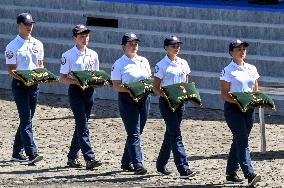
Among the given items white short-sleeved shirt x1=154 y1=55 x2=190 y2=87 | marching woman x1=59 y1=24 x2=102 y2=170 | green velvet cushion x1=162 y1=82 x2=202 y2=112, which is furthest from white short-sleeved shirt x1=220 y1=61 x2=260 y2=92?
marching woman x1=59 y1=24 x2=102 y2=170

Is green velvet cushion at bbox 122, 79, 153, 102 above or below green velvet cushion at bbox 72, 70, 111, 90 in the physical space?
below

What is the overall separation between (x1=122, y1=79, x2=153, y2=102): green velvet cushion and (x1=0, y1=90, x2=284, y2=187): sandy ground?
3.37 ft

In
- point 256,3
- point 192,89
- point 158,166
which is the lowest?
point 158,166

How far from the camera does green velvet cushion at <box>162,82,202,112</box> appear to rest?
14609 mm

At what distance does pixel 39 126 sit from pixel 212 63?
3.92m

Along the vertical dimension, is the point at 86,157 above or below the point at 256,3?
below

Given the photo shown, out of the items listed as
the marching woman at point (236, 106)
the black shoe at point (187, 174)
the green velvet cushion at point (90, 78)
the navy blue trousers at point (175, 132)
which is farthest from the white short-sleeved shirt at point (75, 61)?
the marching woman at point (236, 106)

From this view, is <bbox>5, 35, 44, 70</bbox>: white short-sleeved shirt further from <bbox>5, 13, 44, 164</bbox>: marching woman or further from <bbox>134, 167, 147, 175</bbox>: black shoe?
<bbox>134, 167, 147, 175</bbox>: black shoe

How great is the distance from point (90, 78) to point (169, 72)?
3.55ft

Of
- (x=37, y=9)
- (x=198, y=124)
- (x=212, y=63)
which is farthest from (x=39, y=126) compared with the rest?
(x=37, y=9)

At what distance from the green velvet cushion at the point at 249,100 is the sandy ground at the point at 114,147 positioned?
991 millimetres

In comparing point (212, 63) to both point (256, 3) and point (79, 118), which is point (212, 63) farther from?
point (79, 118)

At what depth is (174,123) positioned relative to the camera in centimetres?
1484

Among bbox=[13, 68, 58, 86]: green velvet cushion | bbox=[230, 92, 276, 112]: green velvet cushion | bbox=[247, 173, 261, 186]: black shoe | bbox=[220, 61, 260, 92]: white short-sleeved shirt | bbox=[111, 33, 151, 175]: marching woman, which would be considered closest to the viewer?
bbox=[230, 92, 276, 112]: green velvet cushion
